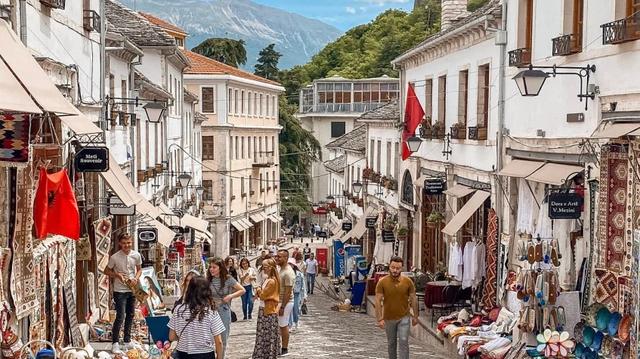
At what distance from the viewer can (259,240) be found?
6394 cm

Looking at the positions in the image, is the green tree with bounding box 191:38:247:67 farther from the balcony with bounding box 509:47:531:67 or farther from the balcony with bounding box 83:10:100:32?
the balcony with bounding box 509:47:531:67

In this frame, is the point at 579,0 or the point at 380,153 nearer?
the point at 579,0

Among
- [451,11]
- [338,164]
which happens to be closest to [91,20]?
[451,11]

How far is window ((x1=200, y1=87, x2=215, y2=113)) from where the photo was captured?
55500 mm

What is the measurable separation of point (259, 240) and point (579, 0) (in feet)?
164

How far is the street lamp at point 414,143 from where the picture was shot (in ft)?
85.4

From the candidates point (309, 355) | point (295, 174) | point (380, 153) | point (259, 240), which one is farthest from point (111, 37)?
point (295, 174)

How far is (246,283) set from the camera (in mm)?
22078

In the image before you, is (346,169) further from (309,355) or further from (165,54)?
(309,355)

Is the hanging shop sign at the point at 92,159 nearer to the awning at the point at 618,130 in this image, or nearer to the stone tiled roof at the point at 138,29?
the awning at the point at 618,130

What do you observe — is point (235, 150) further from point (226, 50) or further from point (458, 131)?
point (458, 131)

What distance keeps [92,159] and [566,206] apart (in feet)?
21.6

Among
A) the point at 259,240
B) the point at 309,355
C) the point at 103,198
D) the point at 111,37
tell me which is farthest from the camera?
the point at 259,240

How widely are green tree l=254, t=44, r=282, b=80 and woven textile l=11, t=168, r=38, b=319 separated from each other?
69.9 meters
